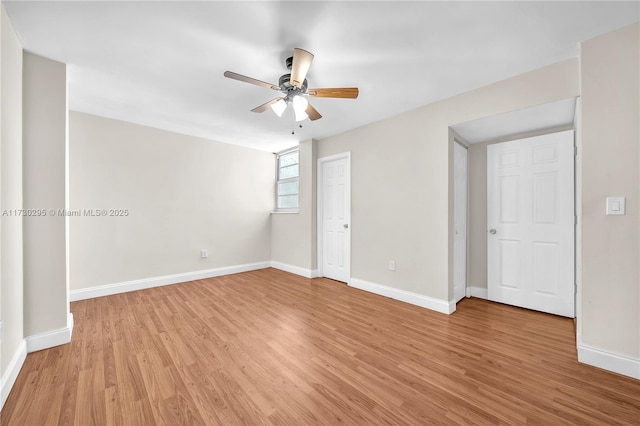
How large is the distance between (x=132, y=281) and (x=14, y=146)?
95.0 inches

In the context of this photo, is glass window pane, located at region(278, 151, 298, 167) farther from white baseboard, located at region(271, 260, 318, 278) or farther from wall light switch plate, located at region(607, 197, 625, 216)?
wall light switch plate, located at region(607, 197, 625, 216)

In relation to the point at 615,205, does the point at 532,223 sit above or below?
below

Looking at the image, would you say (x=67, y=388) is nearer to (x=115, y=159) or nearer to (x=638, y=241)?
(x=115, y=159)

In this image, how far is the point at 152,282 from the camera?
3850mm

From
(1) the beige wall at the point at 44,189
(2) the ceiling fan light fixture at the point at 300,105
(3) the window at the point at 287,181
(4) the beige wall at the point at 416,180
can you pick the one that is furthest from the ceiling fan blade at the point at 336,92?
(3) the window at the point at 287,181

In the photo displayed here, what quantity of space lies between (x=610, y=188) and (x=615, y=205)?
5.1 inches

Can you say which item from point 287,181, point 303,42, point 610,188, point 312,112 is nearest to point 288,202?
point 287,181

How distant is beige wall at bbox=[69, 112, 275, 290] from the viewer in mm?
3363

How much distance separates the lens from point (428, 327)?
252cm

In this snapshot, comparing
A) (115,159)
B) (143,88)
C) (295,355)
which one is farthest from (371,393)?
(115,159)

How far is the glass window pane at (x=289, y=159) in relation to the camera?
5.13m

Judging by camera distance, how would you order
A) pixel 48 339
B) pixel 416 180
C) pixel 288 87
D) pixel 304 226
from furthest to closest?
1. pixel 304 226
2. pixel 416 180
3. pixel 288 87
4. pixel 48 339

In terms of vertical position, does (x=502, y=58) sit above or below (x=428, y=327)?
above

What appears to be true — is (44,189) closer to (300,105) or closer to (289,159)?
(300,105)
